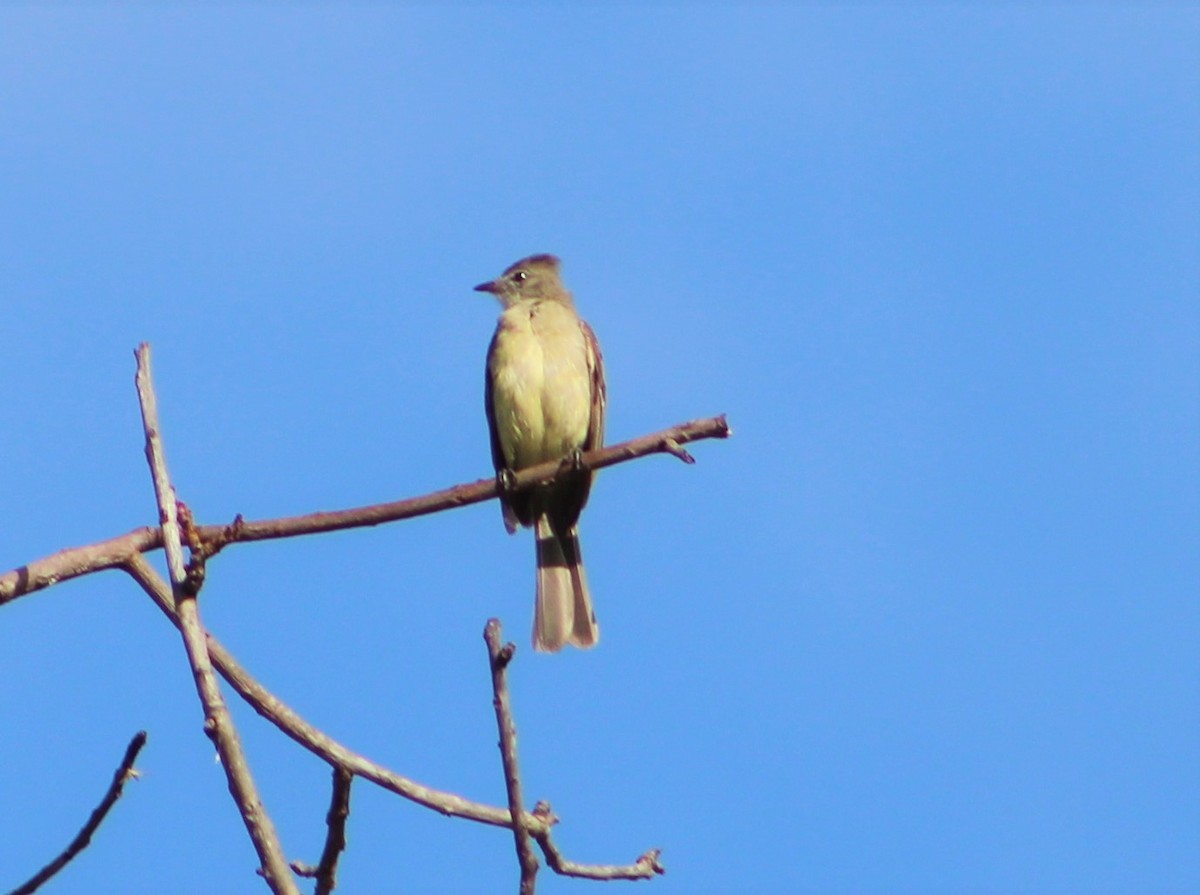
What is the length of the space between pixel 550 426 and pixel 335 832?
16.9ft

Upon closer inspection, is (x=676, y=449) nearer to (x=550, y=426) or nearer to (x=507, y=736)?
(x=507, y=736)

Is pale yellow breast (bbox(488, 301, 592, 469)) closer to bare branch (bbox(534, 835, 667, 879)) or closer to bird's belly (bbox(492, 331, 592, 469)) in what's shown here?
bird's belly (bbox(492, 331, 592, 469))

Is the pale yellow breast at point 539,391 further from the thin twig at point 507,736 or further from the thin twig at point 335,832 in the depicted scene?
the thin twig at point 507,736

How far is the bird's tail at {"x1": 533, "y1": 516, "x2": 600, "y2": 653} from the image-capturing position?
28.0 ft

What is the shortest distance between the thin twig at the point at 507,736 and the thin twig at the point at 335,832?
68 cm

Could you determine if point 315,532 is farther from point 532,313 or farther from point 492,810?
point 532,313

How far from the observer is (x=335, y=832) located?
3.53 metres

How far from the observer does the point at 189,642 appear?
315cm

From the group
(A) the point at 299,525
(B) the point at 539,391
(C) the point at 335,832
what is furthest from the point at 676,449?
(B) the point at 539,391

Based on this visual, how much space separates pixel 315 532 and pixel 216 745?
1476mm

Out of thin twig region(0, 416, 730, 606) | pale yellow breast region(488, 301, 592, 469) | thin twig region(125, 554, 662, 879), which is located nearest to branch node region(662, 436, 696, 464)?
thin twig region(0, 416, 730, 606)

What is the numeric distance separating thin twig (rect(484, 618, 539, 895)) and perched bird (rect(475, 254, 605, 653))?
5376 mm

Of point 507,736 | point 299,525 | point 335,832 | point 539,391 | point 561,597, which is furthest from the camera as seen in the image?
point 561,597

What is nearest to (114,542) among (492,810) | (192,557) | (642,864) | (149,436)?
(149,436)
